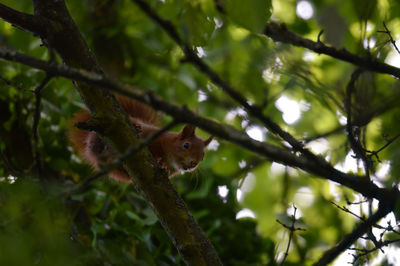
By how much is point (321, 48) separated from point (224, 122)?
1.17 feet

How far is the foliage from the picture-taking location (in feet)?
2.43

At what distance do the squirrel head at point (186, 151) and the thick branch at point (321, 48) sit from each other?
0.67 m

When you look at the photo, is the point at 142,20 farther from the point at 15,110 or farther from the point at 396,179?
the point at 396,179

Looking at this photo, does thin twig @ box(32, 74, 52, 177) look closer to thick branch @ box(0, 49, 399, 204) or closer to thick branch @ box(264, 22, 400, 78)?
thick branch @ box(0, 49, 399, 204)

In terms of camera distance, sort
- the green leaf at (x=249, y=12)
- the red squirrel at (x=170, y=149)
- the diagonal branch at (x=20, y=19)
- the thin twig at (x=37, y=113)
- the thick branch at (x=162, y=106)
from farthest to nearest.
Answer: the red squirrel at (x=170, y=149) < the diagonal branch at (x=20, y=19) < the thin twig at (x=37, y=113) < the thick branch at (x=162, y=106) < the green leaf at (x=249, y=12)

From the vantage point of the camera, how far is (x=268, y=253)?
2320mm

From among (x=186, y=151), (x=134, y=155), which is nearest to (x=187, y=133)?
(x=186, y=151)

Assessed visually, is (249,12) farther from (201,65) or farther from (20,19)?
(20,19)

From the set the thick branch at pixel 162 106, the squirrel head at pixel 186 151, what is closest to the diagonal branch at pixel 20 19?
the thick branch at pixel 162 106

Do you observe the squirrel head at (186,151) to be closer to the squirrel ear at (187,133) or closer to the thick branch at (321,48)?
the squirrel ear at (187,133)

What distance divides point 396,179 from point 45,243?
2.49 ft

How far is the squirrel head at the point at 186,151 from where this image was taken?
1.98 meters

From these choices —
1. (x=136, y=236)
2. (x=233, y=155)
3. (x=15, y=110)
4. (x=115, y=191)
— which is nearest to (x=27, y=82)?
(x=15, y=110)

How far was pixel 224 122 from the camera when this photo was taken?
1389 millimetres
